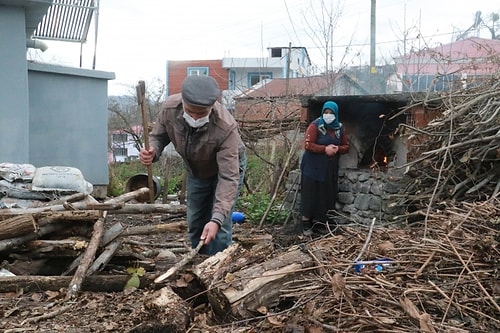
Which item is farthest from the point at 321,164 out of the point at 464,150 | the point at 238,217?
the point at 464,150

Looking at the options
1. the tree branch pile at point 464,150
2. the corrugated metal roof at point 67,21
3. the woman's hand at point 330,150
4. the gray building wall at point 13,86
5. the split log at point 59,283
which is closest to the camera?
the split log at point 59,283

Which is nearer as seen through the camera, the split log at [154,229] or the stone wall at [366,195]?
the split log at [154,229]

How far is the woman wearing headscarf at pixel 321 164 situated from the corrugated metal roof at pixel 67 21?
15.4 feet

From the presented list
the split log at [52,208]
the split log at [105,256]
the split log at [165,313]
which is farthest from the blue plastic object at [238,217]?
the split log at [165,313]

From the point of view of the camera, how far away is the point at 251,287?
11.1ft

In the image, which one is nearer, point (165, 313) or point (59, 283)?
point (165, 313)

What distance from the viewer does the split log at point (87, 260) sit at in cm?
443

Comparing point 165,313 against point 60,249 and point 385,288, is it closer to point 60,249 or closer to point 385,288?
point 385,288

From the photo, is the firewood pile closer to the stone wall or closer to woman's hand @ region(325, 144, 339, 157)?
the stone wall

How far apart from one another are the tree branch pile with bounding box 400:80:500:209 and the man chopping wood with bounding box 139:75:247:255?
234 centimetres

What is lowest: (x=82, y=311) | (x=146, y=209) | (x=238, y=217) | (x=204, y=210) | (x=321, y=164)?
(x=238, y=217)

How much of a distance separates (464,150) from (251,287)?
391 cm

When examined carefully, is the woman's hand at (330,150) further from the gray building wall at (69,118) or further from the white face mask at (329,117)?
the gray building wall at (69,118)

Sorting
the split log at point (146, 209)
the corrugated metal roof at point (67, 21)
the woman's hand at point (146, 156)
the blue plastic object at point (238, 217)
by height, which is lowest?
the blue plastic object at point (238, 217)
